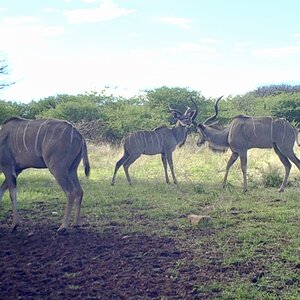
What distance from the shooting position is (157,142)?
36.8ft

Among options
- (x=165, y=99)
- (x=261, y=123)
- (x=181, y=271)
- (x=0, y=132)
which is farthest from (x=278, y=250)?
(x=165, y=99)

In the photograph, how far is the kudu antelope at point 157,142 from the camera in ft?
35.6

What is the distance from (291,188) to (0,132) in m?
4.95

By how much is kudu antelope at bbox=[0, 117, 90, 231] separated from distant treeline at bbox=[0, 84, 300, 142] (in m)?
12.0

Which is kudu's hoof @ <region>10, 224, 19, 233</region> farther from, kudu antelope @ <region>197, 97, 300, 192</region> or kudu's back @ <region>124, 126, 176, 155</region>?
A: kudu's back @ <region>124, 126, 176, 155</region>

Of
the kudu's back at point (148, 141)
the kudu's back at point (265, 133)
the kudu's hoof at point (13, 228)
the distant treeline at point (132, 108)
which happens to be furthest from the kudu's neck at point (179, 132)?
the distant treeline at point (132, 108)

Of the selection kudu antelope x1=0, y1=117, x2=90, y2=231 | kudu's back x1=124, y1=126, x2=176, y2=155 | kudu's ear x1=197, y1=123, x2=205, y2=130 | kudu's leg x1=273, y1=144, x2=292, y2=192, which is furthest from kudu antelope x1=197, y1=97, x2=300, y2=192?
kudu antelope x1=0, y1=117, x2=90, y2=231

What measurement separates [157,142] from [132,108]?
10104 mm

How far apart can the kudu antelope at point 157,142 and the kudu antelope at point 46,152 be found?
131 inches

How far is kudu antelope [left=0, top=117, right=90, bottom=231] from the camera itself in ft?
21.7

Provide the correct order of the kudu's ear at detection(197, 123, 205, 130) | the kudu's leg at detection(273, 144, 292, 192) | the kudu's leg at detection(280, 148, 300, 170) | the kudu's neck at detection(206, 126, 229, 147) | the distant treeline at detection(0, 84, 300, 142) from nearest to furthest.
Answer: the kudu's leg at detection(273, 144, 292, 192) < the kudu's leg at detection(280, 148, 300, 170) < the kudu's neck at detection(206, 126, 229, 147) < the kudu's ear at detection(197, 123, 205, 130) < the distant treeline at detection(0, 84, 300, 142)

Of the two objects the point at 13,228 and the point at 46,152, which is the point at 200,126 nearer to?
the point at 46,152

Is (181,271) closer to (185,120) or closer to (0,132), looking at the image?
(0,132)

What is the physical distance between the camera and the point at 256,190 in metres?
9.38
